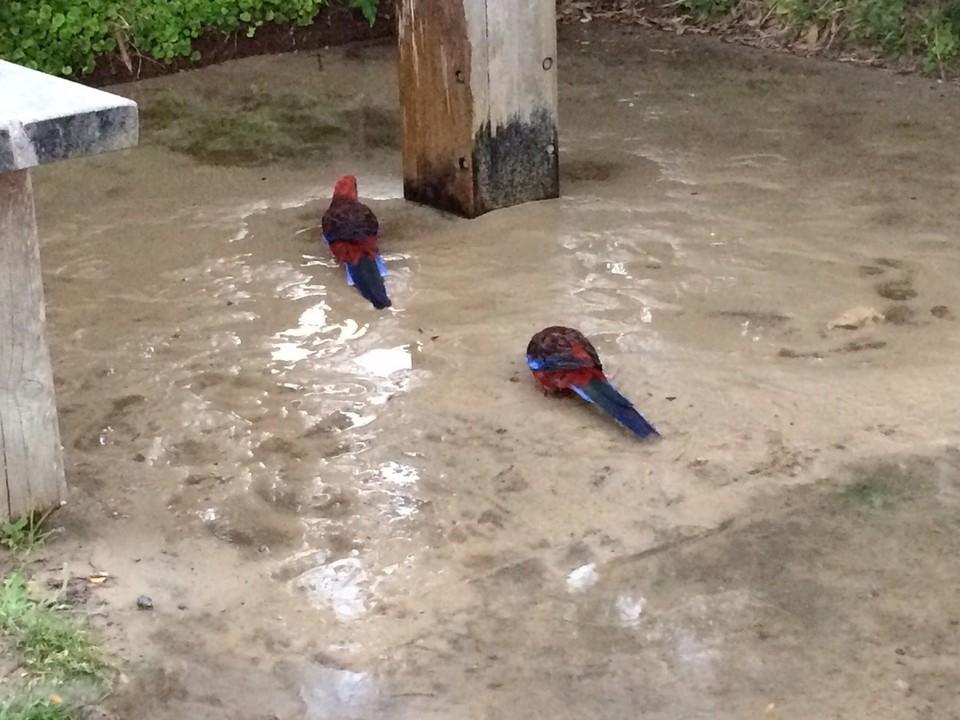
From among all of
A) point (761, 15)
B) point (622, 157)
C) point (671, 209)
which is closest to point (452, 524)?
point (671, 209)

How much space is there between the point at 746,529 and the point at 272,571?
1254mm

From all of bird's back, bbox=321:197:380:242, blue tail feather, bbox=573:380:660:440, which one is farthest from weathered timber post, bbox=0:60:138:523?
bird's back, bbox=321:197:380:242

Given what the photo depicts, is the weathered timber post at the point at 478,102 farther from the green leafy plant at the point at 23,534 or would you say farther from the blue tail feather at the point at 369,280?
the green leafy plant at the point at 23,534

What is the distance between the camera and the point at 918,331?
4273mm

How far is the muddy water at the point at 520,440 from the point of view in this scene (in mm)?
2732

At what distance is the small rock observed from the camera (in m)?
4.32

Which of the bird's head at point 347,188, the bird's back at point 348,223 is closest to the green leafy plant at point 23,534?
the bird's back at point 348,223

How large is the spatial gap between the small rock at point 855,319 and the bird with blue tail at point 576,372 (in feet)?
3.37

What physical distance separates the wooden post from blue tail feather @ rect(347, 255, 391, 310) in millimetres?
1598

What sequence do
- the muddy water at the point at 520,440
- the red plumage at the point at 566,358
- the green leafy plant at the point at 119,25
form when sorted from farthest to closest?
the green leafy plant at the point at 119,25 → the red plumage at the point at 566,358 → the muddy water at the point at 520,440

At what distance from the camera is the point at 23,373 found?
3078 mm

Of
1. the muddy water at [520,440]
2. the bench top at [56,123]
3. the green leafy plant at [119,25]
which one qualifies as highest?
the bench top at [56,123]

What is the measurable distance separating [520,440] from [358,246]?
1.43m

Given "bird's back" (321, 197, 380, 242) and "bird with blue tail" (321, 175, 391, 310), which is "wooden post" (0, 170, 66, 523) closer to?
"bird with blue tail" (321, 175, 391, 310)
